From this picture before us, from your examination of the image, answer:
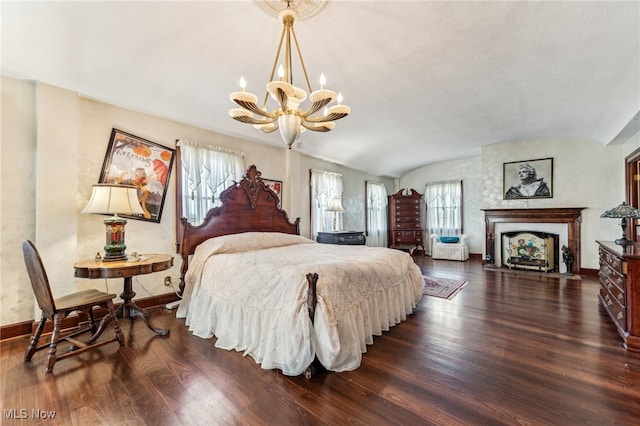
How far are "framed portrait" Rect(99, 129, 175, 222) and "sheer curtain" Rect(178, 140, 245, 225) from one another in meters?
0.21

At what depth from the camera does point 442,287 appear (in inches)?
164

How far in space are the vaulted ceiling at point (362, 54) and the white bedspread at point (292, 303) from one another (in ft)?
6.14

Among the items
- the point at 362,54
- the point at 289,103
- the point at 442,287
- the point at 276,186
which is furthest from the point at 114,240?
the point at 442,287

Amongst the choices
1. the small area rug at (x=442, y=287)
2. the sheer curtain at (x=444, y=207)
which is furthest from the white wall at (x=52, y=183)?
the sheer curtain at (x=444, y=207)

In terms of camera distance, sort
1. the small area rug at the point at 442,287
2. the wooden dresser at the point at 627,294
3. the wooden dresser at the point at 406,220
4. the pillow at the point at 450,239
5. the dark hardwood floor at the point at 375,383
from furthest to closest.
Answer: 1. the wooden dresser at the point at 406,220
2. the pillow at the point at 450,239
3. the small area rug at the point at 442,287
4. the wooden dresser at the point at 627,294
5. the dark hardwood floor at the point at 375,383

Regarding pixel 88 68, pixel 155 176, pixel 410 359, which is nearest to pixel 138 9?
pixel 88 68

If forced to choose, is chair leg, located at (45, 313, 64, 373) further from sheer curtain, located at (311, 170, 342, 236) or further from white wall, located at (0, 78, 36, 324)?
sheer curtain, located at (311, 170, 342, 236)

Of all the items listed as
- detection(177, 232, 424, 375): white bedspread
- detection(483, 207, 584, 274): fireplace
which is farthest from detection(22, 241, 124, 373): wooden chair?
detection(483, 207, 584, 274): fireplace

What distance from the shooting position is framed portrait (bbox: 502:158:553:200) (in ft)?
17.8

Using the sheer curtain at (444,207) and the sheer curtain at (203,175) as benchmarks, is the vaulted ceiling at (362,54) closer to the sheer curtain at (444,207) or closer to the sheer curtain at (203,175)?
the sheer curtain at (203,175)

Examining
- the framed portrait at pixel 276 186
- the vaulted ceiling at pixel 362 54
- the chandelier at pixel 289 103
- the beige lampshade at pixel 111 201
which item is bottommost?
the beige lampshade at pixel 111 201

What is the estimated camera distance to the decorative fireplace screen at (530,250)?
5.30 m

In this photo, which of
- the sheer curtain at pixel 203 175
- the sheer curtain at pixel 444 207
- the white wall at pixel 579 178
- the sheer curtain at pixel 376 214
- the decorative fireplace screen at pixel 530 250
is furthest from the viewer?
the sheer curtain at pixel 376 214

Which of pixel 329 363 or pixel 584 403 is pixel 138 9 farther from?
pixel 584 403
